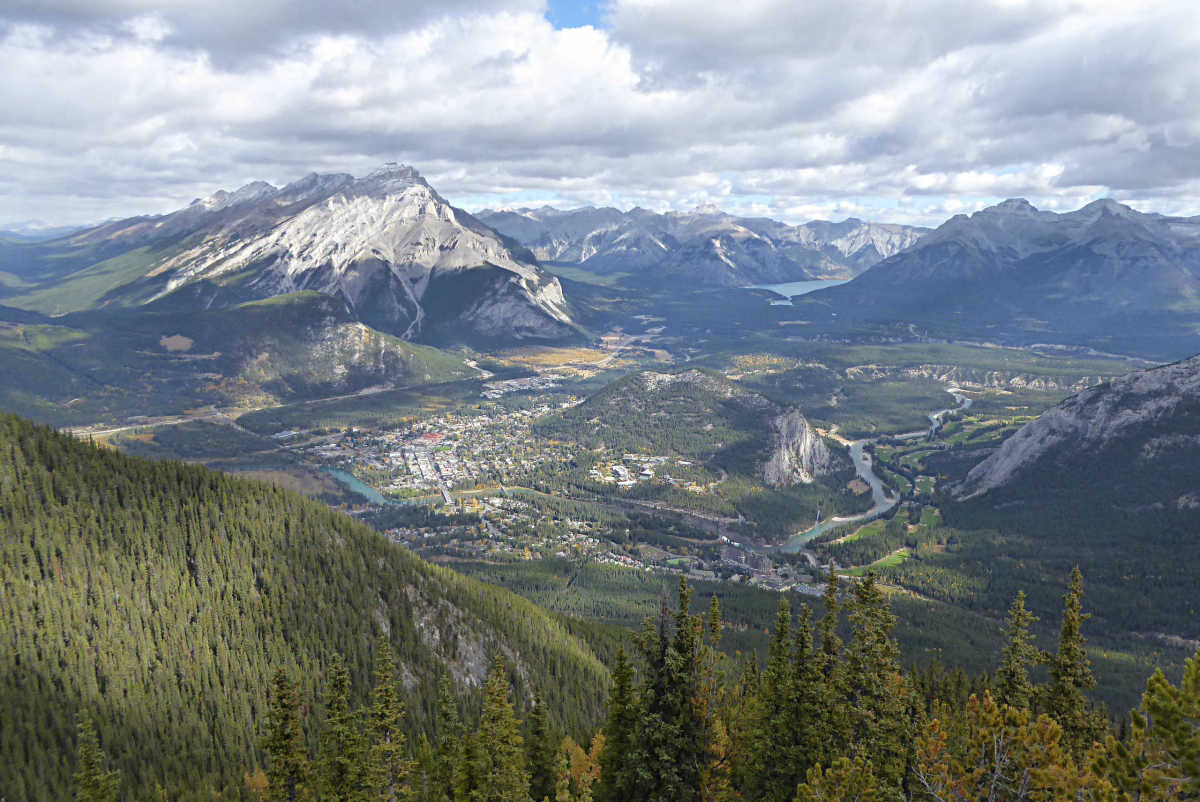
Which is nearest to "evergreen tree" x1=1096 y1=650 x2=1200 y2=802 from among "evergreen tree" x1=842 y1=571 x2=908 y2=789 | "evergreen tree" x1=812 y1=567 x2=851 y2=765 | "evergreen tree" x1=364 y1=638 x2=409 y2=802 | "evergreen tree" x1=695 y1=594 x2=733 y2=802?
"evergreen tree" x1=842 y1=571 x2=908 y2=789

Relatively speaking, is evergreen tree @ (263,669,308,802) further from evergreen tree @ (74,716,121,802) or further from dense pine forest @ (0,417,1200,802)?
evergreen tree @ (74,716,121,802)

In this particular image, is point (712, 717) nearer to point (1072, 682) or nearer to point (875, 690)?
point (875, 690)

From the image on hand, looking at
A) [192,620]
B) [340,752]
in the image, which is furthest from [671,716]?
[192,620]

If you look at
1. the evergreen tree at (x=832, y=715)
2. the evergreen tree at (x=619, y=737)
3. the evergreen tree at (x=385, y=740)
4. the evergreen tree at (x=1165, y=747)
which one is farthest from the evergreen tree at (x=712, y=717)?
the evergreen tree at (x=385, y=740)

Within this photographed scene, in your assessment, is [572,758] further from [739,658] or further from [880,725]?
[739,658]

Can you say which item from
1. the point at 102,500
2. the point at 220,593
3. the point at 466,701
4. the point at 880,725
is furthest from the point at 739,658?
the point at 102,500

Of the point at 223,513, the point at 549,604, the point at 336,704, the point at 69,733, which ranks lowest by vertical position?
the point at 549,604

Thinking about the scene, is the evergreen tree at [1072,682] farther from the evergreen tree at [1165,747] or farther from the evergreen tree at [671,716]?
the evergreen tree at [671,716]
